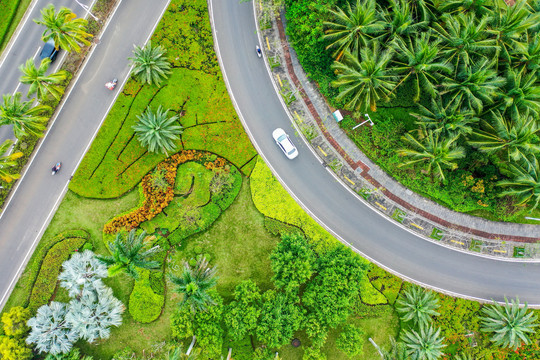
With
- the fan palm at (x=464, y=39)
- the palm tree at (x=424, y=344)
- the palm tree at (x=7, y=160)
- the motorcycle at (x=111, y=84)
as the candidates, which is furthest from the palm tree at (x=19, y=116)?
the palm tree at (x=424, y=344)

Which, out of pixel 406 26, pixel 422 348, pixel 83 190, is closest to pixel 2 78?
pixel 83 190

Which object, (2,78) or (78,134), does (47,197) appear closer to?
(78,134)

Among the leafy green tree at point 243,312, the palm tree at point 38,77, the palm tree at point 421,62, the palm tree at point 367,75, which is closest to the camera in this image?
the palm tree at point 421,62

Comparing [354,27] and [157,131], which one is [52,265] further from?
[354,27]

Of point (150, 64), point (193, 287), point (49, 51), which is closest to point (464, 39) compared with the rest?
point (150, 64)

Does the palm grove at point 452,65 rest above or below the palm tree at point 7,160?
above

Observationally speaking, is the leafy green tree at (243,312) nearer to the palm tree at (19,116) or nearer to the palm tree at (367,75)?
the palm tree at (367,75)
